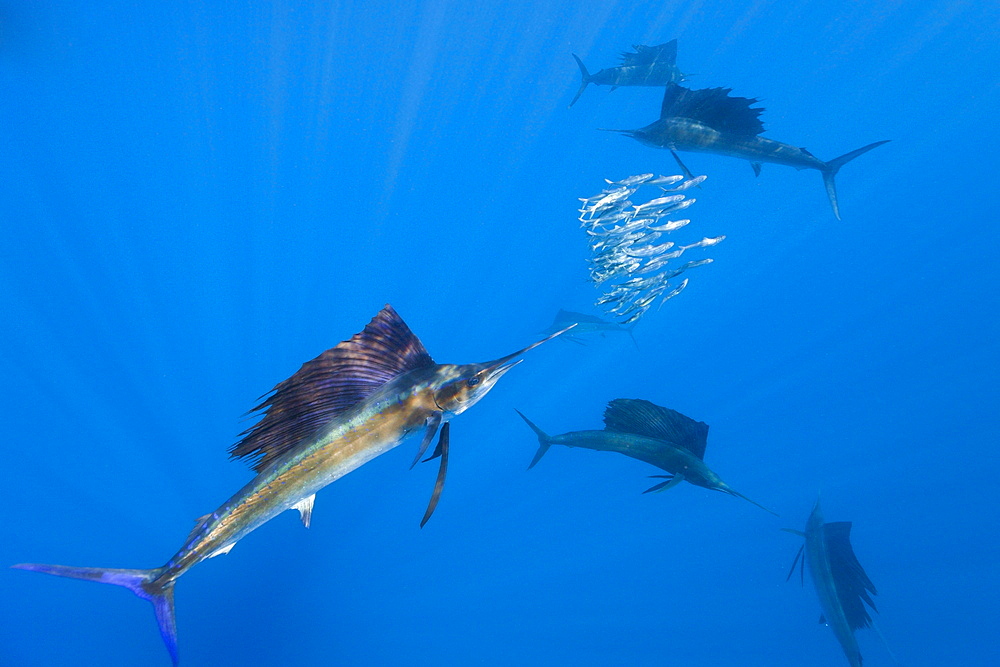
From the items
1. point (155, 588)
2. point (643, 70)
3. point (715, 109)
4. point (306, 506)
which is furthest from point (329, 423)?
point (643, 70)

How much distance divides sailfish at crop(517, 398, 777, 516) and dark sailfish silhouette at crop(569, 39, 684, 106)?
13.6 ft

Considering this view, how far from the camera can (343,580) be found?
898 centimetres

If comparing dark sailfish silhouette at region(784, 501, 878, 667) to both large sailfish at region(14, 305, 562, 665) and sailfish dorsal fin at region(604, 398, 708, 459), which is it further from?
large sailfish at region(14, 305, 562, 665)

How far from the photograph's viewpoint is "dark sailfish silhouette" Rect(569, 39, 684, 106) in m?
5.60

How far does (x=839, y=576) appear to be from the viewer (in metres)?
4.81

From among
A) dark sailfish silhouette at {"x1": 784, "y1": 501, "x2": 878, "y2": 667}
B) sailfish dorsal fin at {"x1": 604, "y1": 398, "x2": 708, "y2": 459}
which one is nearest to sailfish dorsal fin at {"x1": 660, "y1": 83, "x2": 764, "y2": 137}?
sailfish dorsal fin at {"x1": 604, "y1": 398, "x2": 708, "y2": 459}

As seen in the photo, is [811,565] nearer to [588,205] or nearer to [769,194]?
[588,205]

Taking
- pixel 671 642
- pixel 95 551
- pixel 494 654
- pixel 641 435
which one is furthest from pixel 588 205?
pixel 671 642

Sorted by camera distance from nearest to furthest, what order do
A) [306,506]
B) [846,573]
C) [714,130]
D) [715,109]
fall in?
[306,506] → [715,109] → [714,130] → [846,573]

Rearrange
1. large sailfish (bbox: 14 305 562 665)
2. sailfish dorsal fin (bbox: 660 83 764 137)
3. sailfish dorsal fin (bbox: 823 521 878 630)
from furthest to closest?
sailfish dorsal fin (bbox: 823 521 878 630)
sailfish dorsal fin (bbox: 660 83 764 137)
large sailfish (bbox: 14 305 562 665)

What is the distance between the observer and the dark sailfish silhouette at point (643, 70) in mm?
5598

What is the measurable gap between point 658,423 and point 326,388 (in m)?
2.41

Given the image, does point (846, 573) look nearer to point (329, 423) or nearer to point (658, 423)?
point (658, 423)

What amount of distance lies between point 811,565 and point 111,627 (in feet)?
35.7
